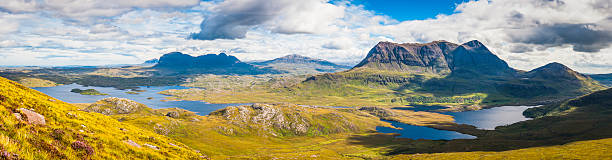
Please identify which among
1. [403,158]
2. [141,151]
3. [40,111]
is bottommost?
[403,158]

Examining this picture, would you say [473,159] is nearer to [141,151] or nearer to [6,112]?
[141,151]

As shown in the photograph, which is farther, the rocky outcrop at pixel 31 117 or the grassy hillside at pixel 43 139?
the rocky outcrop at pixel 31 117

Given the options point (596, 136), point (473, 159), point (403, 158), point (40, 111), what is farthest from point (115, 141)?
point (596, 136)

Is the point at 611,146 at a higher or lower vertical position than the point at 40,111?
lower

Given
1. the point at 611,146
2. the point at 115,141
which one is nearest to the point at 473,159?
the point at 611,146

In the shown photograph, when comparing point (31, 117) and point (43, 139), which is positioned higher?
point (31, 117)

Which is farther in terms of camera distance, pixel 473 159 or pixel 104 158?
pixel 473 159

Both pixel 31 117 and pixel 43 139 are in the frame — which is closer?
pixel 43 139

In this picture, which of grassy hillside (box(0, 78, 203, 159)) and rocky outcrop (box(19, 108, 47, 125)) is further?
rocky outcrop (box(19, 108, 47, 125))

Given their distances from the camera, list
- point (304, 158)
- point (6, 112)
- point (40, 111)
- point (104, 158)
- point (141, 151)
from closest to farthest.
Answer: point (6, 112) → point (104, 158) → point (40, 111) → point (141, 151) → point (304, 158)

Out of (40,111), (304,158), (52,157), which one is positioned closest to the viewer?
(52,157)
